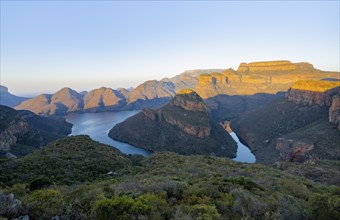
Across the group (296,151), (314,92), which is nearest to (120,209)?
(296,151)

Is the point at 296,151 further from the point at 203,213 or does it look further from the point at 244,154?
the point at 203,213

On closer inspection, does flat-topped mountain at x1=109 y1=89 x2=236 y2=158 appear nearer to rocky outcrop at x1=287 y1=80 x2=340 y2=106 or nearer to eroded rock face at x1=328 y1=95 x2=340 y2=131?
eroded rock face at x1=328 y1=95 x2=340 y2=131

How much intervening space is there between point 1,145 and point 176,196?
96.0 metres

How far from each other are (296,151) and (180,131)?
6540cm

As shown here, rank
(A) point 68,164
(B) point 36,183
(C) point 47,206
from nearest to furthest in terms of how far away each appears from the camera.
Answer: (C) point 47,206 → (B) point 36,183 → (A) point 68,164

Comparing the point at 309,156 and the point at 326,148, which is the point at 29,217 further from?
the point at 326,148

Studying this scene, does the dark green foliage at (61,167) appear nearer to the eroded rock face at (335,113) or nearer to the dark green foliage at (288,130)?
the dark green foliage at (288,130)

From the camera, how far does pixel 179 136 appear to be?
5399 inches

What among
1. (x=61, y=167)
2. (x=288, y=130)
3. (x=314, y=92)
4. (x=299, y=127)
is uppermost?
(x=61, y=167)

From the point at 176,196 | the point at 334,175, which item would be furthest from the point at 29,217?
the point at 334,175

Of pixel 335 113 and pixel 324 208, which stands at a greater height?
pixel 324 208

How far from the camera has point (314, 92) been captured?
132750 millimetres

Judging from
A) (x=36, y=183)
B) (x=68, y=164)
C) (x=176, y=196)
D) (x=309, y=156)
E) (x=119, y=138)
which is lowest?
(x=119, y=138)

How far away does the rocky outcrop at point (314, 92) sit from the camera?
124m
